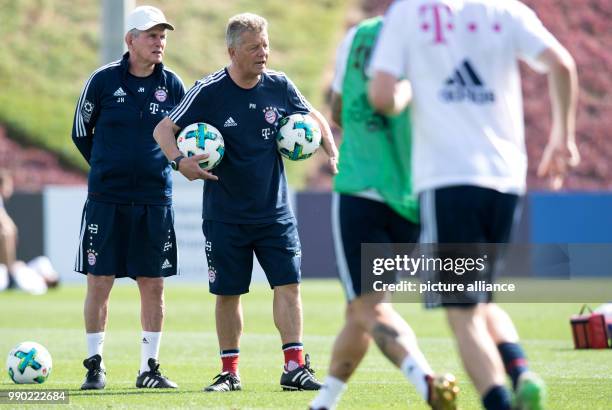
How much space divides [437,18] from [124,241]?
4.19 meters

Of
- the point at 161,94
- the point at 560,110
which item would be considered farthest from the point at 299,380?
the point at 560,110

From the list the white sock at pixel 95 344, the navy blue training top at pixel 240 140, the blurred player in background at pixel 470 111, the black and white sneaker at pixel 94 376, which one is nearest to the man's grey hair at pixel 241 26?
the navy blue training top at pixel 240 140

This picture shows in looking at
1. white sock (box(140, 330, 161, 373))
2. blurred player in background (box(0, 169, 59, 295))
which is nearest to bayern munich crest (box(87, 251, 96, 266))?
white sock (box(140, 330, 161, 373))

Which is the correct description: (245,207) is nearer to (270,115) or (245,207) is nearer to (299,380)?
(270,115)

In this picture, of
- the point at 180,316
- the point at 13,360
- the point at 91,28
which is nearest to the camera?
the point at 13,360

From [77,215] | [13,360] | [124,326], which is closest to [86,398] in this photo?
[13,360]

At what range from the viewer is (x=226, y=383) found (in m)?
8.57

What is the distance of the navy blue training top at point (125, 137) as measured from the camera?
358 inches

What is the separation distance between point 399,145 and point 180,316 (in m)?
10.3

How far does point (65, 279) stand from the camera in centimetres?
2450

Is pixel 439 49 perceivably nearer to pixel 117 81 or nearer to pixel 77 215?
pixel 117 81

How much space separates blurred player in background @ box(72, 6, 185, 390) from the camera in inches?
358

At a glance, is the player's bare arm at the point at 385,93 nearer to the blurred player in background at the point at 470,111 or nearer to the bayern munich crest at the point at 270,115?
the blurred player in background at the point at 470,111

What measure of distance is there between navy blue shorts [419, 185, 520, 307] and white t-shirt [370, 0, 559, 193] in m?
0.06
